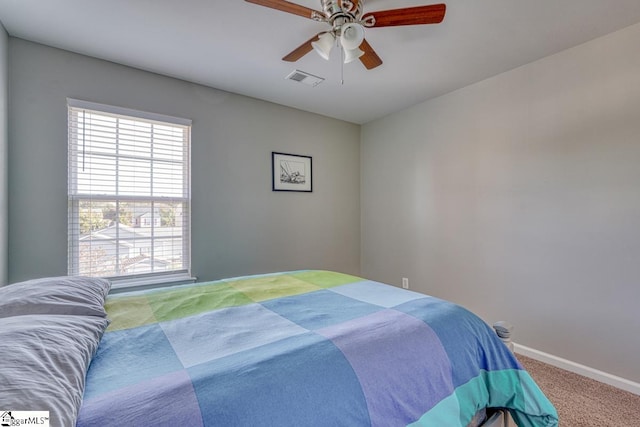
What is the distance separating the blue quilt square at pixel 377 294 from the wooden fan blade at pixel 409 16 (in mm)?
1504

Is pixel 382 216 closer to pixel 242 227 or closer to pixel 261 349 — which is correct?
pixel 242 227

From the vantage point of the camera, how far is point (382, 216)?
388 cm

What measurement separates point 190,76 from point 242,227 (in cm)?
157

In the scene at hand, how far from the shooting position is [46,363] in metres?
0.73

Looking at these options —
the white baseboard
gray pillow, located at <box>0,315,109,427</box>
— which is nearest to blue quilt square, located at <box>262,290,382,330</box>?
gray pillow, located at <box>0,315,109,427</box>

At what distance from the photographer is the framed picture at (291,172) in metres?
3.40

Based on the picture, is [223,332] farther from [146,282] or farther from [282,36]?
[282,36]

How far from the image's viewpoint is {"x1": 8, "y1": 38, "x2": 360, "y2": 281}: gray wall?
2.17 metres

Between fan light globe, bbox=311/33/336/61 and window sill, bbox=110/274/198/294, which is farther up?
fan light globe, bbox=311/33/336/61

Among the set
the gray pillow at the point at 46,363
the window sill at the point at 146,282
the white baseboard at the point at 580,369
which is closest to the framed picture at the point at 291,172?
the window sill at the point at 146,282

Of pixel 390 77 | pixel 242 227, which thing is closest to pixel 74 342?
pixel 242 227

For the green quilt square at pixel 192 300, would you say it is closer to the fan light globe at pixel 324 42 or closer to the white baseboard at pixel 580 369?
the fan light globe at pixel 324 42

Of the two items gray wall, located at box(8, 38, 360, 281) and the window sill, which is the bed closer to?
the window sill

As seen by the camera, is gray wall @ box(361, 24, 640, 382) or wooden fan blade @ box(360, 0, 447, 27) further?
gray wall @ box(361, 24, 640, 382)
